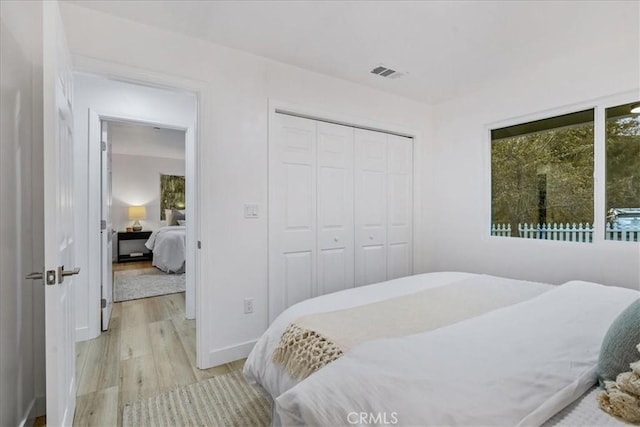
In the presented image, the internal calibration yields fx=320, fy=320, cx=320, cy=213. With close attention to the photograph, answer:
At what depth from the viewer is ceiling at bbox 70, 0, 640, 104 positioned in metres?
1.97

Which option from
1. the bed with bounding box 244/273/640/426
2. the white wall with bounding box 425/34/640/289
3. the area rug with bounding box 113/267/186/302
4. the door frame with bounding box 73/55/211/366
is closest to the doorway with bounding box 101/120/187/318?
the area rug with bounding box 113/267/186/302

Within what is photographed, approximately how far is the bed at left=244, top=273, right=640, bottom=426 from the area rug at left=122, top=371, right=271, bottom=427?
42 centimetres

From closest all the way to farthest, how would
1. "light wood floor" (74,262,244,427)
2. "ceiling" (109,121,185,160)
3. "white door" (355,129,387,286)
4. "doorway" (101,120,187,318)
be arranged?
1. "light wood floor" (74,262,244,427)
2. "white door" (355,129,387,286)
3. "ceiling" (109,121,185,160)
4. "doorway" (101,120,187,318)

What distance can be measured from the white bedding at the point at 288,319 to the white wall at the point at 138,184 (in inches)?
268

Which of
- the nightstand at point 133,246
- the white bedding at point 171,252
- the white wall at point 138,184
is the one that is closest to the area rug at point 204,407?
the white bedding at point 171,252

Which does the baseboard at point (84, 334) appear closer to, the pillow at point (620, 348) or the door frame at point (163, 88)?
the door frame at point (163, 88)

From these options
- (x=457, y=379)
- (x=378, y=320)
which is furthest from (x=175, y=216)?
(x=457, y=379)

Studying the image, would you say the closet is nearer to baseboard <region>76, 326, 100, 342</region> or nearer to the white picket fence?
the white picket fence

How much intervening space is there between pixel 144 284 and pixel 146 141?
9.19ft

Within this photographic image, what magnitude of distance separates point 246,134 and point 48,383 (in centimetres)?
189

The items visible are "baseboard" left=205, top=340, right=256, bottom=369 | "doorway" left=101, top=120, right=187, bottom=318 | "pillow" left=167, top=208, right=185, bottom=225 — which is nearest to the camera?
"baseboard" left=205, top=340, right=256, bottom=369

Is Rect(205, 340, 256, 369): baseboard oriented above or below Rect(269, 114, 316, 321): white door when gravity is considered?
below

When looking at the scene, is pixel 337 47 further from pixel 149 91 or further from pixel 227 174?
pixel 149 91

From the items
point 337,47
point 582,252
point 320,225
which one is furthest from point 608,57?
point 320,225
